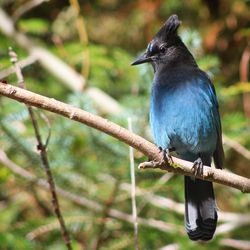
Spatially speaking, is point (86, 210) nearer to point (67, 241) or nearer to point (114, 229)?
point (114, 229)

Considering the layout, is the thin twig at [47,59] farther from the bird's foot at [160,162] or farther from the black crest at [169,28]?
the bird's foot at [160,162]

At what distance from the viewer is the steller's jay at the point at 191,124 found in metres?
3.54

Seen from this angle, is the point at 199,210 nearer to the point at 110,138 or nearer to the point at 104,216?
the point at 104,216

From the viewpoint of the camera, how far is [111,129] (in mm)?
2434

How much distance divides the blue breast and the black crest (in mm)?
319

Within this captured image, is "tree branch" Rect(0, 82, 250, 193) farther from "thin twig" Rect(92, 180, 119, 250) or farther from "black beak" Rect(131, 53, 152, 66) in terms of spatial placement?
"black beak" Rect(131, 53, 152, 66)

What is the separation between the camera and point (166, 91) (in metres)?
3.68

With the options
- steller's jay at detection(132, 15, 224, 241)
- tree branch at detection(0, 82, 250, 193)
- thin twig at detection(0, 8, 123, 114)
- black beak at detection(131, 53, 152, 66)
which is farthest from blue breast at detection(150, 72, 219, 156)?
thin twig at detection(0, 8, 123, 114)

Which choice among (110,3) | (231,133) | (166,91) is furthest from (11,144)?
(110,3)

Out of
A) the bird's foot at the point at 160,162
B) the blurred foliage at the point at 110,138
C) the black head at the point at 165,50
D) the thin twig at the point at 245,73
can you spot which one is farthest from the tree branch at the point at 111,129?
the thin twig at the point at 245,73

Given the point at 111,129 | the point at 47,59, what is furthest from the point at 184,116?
the point at 47,59

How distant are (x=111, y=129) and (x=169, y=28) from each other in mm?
1590

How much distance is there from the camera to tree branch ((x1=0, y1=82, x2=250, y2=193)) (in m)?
2.35

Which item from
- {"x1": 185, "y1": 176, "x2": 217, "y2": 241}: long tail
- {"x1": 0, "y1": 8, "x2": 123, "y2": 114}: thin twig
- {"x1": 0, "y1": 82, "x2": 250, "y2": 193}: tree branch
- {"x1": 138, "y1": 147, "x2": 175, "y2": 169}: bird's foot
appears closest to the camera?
{"x1": 0, "y1": 82, "x2": 250, "y2": 193}: tree branch
